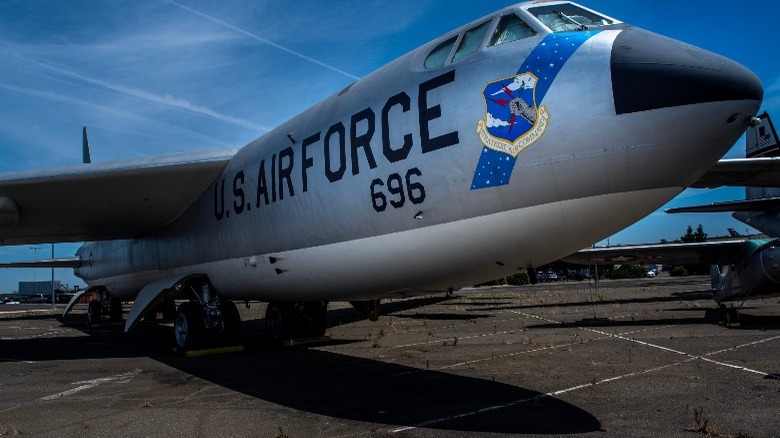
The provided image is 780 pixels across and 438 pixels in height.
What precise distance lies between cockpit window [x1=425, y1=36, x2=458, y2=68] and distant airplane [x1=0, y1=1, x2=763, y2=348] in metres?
0.02

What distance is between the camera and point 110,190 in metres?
11.3

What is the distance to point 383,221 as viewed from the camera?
6316mm

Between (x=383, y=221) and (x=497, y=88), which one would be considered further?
(x=383, y=221)

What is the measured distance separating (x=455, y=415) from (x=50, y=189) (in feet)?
31.4

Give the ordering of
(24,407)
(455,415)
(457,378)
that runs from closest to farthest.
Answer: (455,415) < (24,407) < (457,378)

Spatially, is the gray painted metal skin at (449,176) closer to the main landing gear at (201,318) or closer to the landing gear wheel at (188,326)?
the main landing gear at (201,318)

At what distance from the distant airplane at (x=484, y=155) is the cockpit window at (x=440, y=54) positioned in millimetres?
19

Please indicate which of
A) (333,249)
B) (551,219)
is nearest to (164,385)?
(333,249)

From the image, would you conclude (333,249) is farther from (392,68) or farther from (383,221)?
(392,68)

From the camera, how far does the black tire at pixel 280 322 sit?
513 inches

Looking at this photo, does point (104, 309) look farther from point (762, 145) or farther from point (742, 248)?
point (762, 145)

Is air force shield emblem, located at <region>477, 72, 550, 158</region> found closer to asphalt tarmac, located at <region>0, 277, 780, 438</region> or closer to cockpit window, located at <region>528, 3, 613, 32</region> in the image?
cockpit window, located at <region>528, 3, 613, 32</region>

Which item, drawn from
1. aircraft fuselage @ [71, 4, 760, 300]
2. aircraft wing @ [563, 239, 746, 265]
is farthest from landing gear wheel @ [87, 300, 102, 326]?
aircraft wing @ [563, 239, 746, 265]

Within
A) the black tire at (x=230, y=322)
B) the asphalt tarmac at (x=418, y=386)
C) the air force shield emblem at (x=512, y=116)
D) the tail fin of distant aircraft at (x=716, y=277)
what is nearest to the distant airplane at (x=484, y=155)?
the air force shield emblem at (x=512, y=116)
